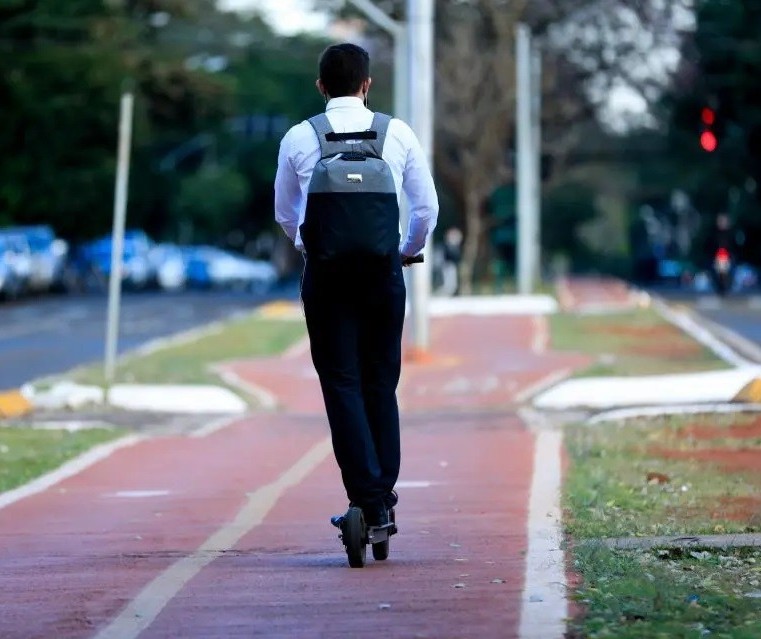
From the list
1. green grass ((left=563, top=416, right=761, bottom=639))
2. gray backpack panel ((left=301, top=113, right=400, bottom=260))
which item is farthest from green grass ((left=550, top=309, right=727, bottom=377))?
gray backpack panel ((left=301, top=113, right=400, bottom=260))

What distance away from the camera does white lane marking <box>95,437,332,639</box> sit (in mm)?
7082

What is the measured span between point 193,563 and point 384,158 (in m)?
1.76

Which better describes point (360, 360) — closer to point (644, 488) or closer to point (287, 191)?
point (287, 191)

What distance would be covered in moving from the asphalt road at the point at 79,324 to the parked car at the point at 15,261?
0.57 metres

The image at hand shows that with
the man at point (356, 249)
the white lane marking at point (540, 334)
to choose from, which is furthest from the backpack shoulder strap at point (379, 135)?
the white lane marking at point (540, 334)

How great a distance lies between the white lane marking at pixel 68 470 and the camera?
11.9m

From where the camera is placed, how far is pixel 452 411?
19812 mm

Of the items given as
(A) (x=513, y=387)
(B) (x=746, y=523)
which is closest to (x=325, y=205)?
(B) (x=746, y=523)

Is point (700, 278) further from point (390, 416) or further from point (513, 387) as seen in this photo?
point (390, 416)

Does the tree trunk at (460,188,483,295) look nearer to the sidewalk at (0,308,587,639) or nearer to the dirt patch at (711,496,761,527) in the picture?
the sidewalk at (0,308,587,639)

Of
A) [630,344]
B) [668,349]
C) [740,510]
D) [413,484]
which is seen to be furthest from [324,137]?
[630,344]

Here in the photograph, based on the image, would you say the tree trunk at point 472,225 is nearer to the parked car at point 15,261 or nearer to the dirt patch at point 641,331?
the parked car at point 15,261

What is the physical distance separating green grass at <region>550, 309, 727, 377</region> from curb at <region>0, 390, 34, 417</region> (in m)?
6.38

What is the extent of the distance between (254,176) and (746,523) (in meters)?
95.4
